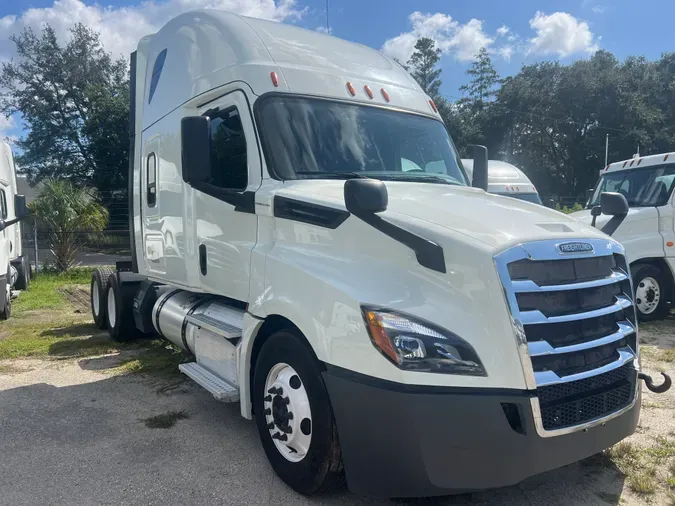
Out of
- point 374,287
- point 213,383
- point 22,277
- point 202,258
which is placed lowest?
point 22,277

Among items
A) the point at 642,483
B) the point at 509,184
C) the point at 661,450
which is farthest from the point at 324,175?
the point at 509,184

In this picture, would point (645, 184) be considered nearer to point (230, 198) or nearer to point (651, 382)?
point (651, 382)

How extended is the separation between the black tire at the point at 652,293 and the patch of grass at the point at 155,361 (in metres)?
7.06

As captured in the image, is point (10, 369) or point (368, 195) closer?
point (368, 195)

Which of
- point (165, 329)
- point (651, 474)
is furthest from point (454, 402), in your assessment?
point (165, 329)

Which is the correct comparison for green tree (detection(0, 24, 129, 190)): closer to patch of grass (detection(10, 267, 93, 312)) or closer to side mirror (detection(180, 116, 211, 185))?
patch of grass (detection(10, 267, 93, 312))

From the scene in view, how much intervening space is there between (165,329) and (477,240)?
4295 mm

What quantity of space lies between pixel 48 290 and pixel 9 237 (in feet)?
10.4

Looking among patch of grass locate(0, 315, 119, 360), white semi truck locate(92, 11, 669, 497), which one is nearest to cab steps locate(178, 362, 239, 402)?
white semi truck locate(92, 11, 669, 497)

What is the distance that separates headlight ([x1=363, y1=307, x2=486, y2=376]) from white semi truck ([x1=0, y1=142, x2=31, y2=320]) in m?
8.76

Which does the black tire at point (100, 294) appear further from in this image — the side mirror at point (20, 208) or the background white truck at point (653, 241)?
the background white truck at point (653, 241)

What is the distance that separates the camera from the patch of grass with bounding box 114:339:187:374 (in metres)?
6.72

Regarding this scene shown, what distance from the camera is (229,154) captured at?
4.52m

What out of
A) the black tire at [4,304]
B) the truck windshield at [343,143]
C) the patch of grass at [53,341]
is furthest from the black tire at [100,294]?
the truck windshield at [343,143]
